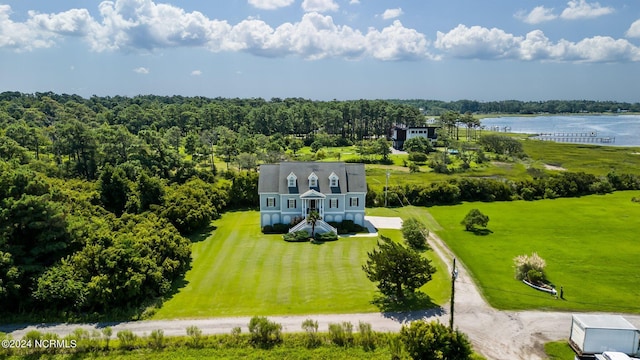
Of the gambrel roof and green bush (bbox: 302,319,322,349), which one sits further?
the gambrel roof

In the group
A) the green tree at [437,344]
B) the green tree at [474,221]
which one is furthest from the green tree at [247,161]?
the green tree at [437,344]

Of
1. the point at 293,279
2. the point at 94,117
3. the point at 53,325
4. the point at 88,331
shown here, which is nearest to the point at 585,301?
the point at 293,279

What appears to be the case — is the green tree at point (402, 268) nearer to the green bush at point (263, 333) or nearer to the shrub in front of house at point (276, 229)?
the green bush at point (263, 333)

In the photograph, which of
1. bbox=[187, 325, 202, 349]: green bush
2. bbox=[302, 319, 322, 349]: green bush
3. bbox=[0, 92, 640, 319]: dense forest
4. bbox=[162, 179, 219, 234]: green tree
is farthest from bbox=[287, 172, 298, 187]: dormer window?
bbox=[187, 325, 202, 349]: green bush

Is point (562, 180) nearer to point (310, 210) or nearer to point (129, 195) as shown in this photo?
point (310, 210)

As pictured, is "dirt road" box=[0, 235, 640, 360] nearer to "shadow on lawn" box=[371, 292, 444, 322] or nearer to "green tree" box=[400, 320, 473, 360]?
"shadow on lawn" box=[371, 292, 444, 322]

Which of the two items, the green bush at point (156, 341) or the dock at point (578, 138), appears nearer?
the green bush at point (156, 341)

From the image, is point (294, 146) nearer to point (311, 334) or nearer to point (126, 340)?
point (311, 334)

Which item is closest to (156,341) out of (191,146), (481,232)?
(481,232)
